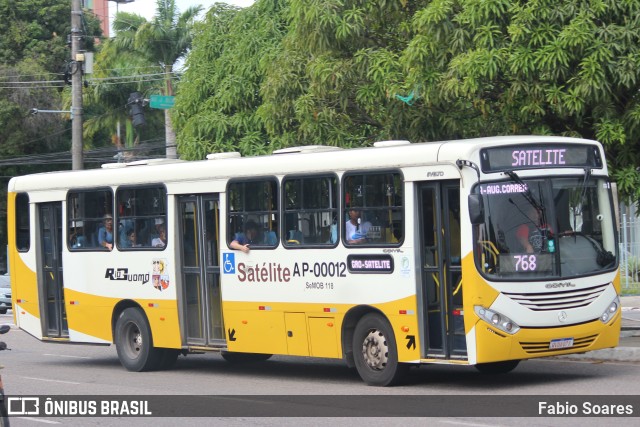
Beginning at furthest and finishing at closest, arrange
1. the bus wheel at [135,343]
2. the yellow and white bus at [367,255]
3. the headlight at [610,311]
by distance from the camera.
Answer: the bus wheel at [135,343] → the headlight at [610,311] → the yellow and white bus at [367,255]

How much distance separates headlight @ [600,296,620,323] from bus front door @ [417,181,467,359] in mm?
1794

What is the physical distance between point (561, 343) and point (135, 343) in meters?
7.58

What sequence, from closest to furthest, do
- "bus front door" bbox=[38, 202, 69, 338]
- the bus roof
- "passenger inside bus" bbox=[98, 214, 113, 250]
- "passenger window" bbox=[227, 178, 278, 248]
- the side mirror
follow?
the side mirror, the bus roof, "passenger window" bbox=[227, 178, 278, 248], "passenger inside bus" bbox=[98, 214, 113, 250], "bus front door" bbox=[38, 202, 69, 338]

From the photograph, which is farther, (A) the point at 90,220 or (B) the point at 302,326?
(A) the point at 90,220

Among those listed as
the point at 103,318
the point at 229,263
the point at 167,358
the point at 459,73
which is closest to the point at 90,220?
the point at 103,318

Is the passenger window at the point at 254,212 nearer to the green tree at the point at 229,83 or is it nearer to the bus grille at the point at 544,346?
the bus grille at the point at 544,346

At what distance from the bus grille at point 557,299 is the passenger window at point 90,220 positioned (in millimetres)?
7767

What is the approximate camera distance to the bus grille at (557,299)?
1325 cm

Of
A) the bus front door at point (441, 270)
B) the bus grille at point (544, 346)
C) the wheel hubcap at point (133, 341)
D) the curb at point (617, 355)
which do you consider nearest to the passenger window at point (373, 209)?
the bus front door at point (441, 270)

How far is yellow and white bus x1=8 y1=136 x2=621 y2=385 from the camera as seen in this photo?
13352 millimetres

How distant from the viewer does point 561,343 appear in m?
13.4

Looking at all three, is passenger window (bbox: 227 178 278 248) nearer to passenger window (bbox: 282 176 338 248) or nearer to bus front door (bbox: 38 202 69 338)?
passenger window (bbox: 282 176 338 248)

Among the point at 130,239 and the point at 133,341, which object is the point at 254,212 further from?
the point at 133,341

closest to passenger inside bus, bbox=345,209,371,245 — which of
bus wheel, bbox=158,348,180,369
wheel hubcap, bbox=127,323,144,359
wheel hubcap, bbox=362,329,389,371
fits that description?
wheel hubcap, bbox=362,329,389,371
